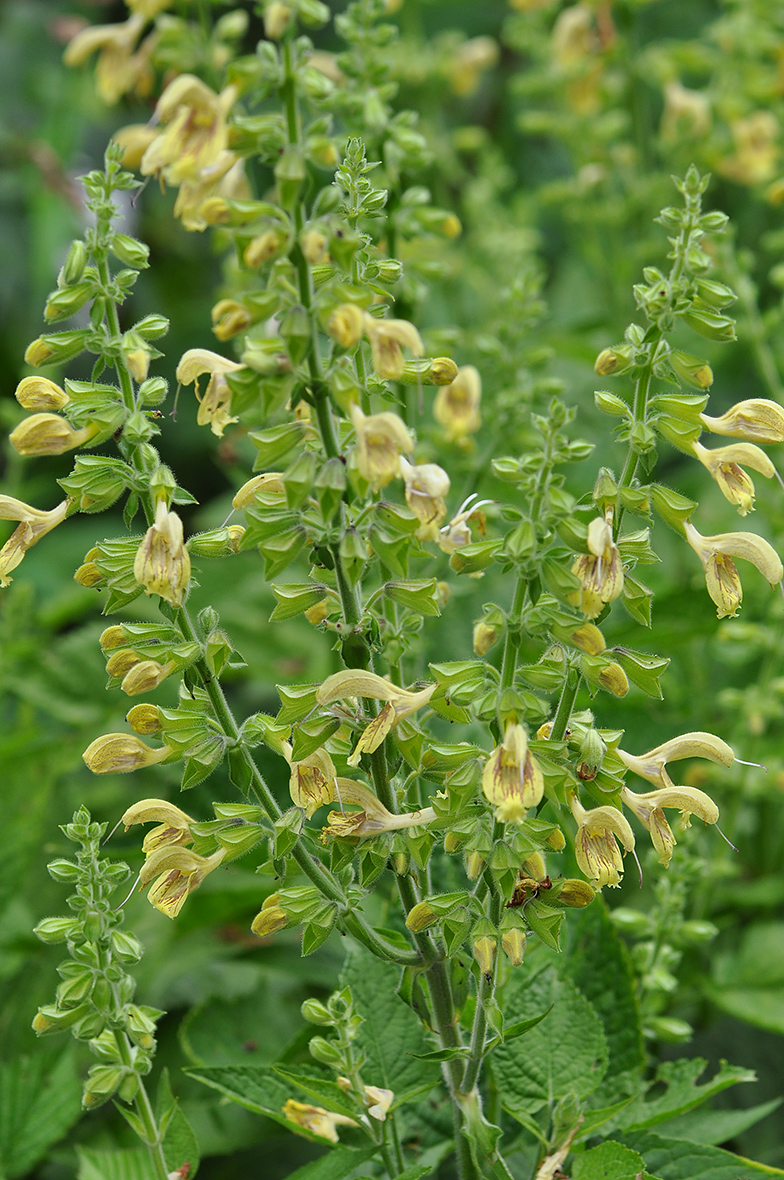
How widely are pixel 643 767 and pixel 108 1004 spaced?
41 centimetres

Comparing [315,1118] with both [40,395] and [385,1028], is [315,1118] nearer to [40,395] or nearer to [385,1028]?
[385,1028]

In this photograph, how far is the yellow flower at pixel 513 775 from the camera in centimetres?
65

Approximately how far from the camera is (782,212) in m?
2.43

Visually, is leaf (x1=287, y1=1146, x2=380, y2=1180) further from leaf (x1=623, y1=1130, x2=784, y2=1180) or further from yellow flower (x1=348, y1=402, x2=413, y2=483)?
yellow flower (x1=348, y1=402, x2=413, y2=483)

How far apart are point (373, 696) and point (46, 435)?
0.27 m

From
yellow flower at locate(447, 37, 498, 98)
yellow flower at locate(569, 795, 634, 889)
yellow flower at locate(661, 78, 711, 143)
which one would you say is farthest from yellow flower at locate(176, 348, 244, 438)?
yellow flower at locate(447, 37, 498, 98)

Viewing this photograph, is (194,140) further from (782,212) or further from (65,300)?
(782,212)

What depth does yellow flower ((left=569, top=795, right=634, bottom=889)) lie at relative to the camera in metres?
0.73

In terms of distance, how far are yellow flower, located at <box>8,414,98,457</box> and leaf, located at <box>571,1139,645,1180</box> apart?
0.61 meters

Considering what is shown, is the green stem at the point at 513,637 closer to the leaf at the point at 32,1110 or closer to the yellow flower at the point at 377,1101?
the yellow flower at the point at 377,1101

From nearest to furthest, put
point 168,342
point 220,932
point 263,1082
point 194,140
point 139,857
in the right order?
1. point 194,140
2. point 263,1082
3. point 139,857
4. point 220,932
5. point 168,342

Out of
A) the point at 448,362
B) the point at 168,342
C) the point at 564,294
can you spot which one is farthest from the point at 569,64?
the point at 448,362

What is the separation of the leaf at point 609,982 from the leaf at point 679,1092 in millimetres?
31

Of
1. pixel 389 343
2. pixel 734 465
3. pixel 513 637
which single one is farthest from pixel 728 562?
pixel 389 343
